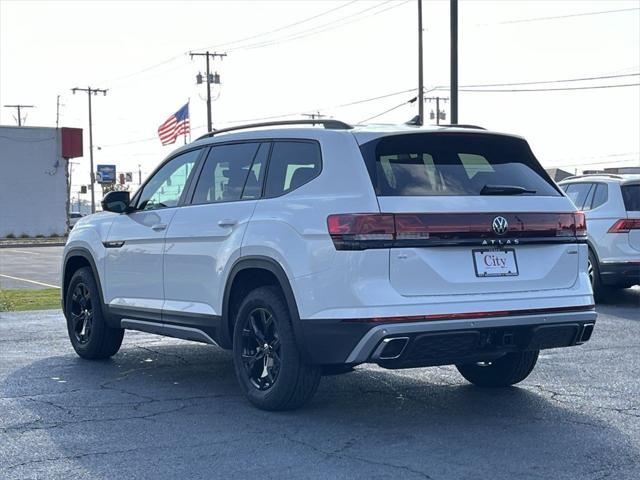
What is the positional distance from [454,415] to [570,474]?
1506mm

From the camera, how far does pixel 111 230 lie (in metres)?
8.61

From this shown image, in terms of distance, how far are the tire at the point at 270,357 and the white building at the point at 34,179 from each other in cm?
5516

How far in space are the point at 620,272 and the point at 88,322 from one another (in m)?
7.47

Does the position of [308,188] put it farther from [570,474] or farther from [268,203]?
[570,474]

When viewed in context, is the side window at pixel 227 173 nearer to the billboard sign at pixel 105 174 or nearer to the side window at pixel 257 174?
the side window at pixel 257 174

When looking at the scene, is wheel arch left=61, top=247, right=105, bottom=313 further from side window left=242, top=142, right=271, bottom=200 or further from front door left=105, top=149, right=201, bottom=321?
side window left=242, top=142, right=271, bottom=200

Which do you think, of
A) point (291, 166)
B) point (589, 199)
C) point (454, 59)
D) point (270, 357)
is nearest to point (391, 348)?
point (270, 357)

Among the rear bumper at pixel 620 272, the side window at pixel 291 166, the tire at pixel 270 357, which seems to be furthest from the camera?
the rear bumper at pixel 620 272

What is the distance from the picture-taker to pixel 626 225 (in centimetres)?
1339

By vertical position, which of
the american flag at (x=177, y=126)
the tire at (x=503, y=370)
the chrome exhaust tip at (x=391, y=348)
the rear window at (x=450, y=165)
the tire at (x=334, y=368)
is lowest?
the tire at (x=503, y=370)

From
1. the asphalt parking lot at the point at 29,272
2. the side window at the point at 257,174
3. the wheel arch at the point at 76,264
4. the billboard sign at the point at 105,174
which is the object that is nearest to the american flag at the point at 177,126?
the asphalt parking lot at the point at 29,272

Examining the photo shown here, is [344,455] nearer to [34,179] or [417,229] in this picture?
[417,229]

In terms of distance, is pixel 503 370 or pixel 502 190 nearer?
pixel 502 190

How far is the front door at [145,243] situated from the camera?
7867 mm
